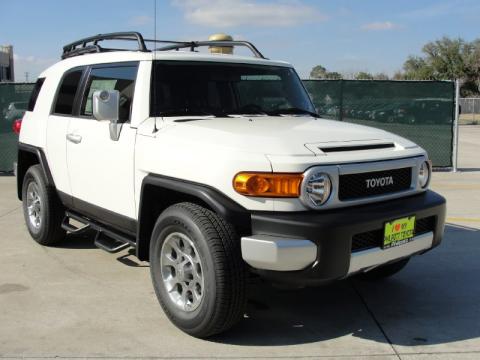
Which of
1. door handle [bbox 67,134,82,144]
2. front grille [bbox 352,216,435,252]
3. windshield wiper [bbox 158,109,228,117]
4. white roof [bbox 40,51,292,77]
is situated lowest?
front grille [bbox 352,216,435,252]

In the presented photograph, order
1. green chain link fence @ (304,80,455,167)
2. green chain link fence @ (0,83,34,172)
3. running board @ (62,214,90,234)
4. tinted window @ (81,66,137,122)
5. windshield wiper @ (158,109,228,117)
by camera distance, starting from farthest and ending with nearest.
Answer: green chain link fence @ (304,80,455,167), green chain link fence @ (0,83,34,172), running board @ (62,214,90,234), tinted window @ (81,66,137,122), windshield wiper @ (158,109,228,117)

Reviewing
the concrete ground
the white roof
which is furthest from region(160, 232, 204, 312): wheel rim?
the white roof

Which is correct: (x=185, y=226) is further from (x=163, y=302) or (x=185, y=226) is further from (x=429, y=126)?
(x=429, y=126)

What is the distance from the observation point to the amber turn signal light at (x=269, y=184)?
3371 millimetres

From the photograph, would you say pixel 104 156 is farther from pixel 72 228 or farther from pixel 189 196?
pixel 72 228

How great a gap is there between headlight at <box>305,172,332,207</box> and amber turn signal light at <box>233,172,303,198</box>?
7 cm

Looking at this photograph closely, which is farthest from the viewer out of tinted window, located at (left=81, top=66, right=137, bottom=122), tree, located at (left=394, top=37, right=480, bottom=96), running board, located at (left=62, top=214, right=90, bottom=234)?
tree, located at (left=394, top=37, right=480, bottom=96)

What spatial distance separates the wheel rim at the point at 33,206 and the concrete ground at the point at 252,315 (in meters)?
0.36

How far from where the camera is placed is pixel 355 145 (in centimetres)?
377

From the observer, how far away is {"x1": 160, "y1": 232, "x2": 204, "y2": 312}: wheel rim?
12.2 feet

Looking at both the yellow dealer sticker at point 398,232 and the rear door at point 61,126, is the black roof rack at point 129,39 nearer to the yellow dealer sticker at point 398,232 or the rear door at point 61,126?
the rear door at point 61,126

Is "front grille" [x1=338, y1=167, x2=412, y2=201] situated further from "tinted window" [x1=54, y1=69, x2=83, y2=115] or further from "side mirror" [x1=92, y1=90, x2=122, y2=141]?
"tinted window" [x1=54, y1=69, x2=83, y2=115]

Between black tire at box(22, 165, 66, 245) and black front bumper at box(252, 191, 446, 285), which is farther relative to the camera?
black tire at box(22, 165, 66, 245)

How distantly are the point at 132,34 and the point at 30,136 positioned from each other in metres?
1.96
